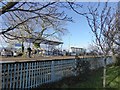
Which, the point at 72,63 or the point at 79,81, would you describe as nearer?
the point at 79,81

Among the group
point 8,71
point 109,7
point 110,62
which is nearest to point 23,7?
point 8,71

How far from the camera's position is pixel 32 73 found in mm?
8508

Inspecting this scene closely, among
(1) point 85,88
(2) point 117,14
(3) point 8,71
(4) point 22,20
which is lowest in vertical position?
(1) point 85,88

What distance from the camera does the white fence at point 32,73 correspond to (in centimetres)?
723

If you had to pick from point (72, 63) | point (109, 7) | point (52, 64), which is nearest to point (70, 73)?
point (72, 63)

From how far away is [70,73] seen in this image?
11766 millimetres

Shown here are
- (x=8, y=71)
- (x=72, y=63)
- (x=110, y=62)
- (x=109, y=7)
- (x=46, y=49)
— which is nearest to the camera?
(x=8, y=71)

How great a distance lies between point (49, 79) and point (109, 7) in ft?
14.4

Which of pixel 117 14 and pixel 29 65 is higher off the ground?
pixel 117 14

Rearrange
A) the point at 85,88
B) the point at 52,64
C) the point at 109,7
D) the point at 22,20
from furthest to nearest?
the point at 109,7
the point at 52,64
the point at 85,88
the point at 22,20

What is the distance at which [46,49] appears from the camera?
32.2m

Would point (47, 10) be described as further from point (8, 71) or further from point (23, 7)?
point (8, 71)

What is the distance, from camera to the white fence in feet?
23.7

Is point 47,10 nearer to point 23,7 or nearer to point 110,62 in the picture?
point 23,7
